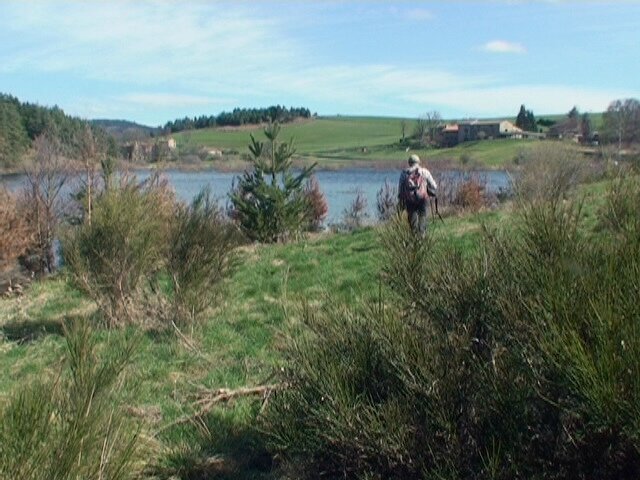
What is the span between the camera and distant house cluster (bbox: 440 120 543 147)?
7719 centimetres

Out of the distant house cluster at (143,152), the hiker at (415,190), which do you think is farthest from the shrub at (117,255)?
the distant house cluster at (143,152)

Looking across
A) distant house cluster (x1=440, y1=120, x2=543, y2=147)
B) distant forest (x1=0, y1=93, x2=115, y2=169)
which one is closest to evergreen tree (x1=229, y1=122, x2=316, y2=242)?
distant forest (x1=0, y1=93, x2=115, y2=169)

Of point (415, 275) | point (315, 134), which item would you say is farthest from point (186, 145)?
point (415, 275)

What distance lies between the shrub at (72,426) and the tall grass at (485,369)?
4.09 feet

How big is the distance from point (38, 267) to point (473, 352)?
80.8ft

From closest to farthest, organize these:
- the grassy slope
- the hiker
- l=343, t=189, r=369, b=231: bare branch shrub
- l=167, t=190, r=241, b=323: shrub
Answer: the grassy slope → l=167, t=190, r=241, b=323: shrub → the hiker → l=343, t=189, r=369, b=231: bare branch shrub

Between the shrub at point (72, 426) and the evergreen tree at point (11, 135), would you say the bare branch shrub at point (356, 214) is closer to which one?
the evergreen tree at point (11, 135)

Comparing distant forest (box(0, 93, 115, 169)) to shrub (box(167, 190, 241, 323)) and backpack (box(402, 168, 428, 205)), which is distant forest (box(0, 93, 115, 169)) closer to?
backpack (box(402, 168, 428, 205))

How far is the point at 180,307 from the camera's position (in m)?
9.69

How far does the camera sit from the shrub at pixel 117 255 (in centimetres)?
1038

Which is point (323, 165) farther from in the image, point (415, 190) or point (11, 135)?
point (415, 190)

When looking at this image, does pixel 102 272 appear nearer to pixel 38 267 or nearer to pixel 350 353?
pixel 350 353

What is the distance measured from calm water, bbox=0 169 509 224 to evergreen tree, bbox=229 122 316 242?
775 mm

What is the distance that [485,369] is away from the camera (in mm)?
3721
